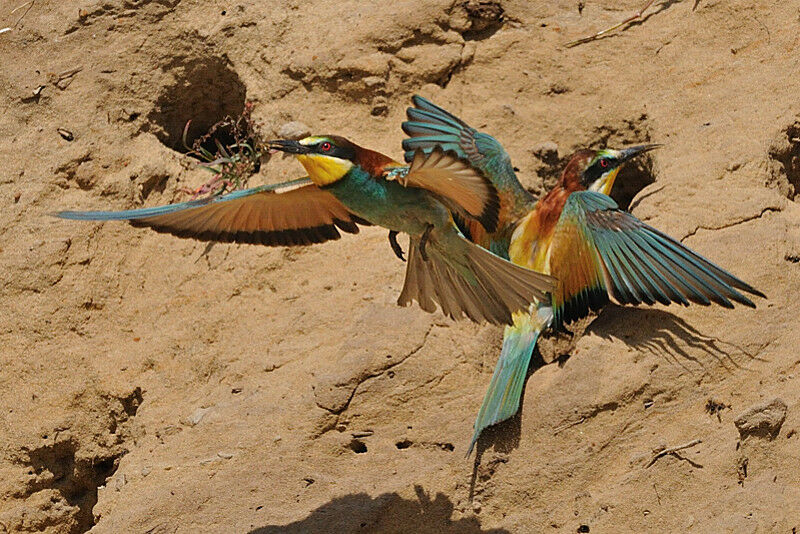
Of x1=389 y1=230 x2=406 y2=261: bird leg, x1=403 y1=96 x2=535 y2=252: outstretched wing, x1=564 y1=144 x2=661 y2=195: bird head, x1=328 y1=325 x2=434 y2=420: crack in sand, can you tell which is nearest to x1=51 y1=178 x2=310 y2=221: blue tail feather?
x1=389 y1=230 x2=406 y2=261: bird leg

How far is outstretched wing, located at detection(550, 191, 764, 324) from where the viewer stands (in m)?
2.70

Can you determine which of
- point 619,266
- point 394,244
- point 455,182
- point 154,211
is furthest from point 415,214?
point 154,211

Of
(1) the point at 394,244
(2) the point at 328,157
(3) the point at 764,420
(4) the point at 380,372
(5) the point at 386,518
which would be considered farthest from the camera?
(1) the point at 394,244

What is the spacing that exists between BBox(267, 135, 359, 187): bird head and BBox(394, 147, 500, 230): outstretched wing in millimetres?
117

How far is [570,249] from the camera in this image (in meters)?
2.95

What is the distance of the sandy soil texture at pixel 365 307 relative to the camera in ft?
8.61

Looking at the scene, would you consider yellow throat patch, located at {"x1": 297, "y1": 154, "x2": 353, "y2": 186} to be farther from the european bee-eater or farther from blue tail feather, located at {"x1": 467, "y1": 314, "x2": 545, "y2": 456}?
blue tail feather, located at {"x1": 467, "y1": 314, "x2": 545, "y2": 456}

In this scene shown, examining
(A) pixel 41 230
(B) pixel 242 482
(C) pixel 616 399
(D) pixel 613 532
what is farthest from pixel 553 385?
(A) pixel 41 230

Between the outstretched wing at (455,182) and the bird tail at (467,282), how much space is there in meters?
0.09

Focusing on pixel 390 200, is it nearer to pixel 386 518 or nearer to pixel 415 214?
pixel 415 214

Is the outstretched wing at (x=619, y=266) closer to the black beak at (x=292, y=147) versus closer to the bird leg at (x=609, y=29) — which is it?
the black beak at (x=292, y=147)

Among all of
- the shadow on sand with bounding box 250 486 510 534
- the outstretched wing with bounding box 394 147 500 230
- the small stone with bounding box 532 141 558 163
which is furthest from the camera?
the small stone with bounding box 532 141 558 163

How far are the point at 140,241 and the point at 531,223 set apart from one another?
1.36 meters

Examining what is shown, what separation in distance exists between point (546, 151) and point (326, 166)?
3.33ft
